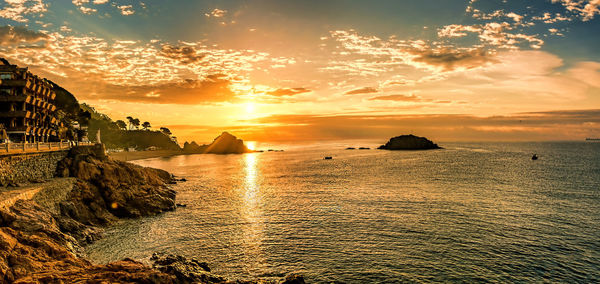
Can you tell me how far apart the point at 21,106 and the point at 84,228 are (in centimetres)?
4957

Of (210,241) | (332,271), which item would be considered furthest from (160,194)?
(332,271)

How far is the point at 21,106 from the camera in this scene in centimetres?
6016

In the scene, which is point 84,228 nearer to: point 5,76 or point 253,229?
point 253,229

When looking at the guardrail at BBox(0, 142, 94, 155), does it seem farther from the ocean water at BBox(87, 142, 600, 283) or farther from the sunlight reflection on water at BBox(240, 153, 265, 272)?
the sunlight reflection on water at BBox(240, 153, 265, 272)

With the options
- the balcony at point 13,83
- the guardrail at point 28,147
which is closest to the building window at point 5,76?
the balcony at point 13,83

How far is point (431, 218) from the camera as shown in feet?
125

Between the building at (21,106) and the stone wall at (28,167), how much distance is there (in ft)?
81.5

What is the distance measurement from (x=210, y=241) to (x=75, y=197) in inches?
732

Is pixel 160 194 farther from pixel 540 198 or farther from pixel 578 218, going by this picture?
pixel 540 198

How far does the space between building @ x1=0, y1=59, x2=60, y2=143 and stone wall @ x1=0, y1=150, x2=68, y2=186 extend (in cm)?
2483

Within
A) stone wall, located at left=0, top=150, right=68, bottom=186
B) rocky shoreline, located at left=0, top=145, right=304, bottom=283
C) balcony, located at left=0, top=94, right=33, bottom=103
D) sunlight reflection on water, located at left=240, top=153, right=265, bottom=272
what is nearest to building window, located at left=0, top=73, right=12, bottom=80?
balcony, located at left=0, top=94, right=33, bottom=103

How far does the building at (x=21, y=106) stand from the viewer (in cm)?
5728

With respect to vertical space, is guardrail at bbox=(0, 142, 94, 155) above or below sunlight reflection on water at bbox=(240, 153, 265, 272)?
above

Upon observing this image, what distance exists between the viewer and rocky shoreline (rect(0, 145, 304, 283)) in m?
15.4
